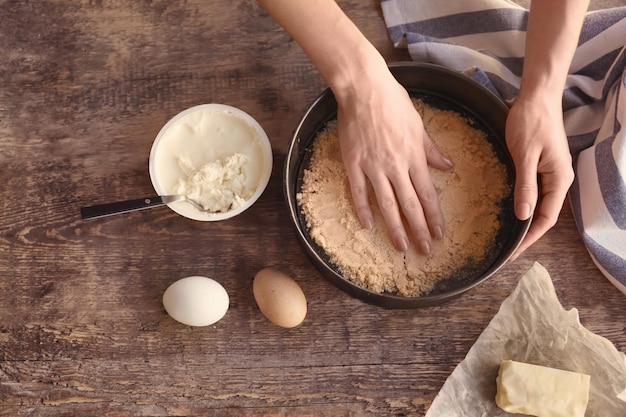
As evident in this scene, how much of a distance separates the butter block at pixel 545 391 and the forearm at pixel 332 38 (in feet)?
1.82

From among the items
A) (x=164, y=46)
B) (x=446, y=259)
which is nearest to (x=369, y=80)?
(x=446, y=259)

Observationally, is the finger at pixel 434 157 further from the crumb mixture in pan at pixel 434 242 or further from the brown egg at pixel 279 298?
the brown egg at pixel 279 298

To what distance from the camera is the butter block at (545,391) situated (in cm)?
104

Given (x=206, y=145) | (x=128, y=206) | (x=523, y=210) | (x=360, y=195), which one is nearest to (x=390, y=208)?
(x=360, y=195)

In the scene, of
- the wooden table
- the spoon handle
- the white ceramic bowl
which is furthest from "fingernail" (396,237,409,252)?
the spoon handle

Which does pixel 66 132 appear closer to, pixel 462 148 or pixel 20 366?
pixel 20 366

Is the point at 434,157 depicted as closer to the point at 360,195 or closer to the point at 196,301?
the point at 360,195

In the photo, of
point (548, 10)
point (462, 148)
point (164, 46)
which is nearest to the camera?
point (548, 10)

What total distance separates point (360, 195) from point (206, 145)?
0.31 m

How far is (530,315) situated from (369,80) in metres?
0.50

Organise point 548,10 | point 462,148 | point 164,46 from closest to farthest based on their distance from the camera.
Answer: point 548,10 < point 462,148 < point 164,46

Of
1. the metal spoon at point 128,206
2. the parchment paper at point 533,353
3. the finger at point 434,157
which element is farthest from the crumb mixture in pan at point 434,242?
the metal spoon at point 128,206

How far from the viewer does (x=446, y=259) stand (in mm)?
1108

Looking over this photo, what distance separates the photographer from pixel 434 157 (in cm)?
112
